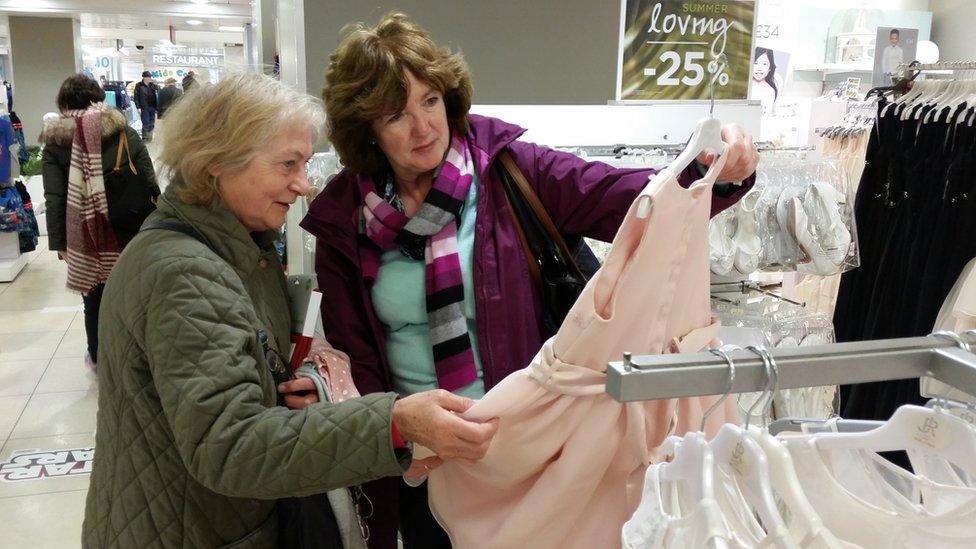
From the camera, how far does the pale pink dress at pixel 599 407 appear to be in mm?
1135

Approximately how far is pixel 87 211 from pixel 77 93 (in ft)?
2.24

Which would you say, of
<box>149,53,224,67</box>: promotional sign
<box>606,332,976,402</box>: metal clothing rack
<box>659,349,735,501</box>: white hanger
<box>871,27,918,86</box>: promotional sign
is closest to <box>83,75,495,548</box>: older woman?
<box>659,349,735,501</box>: white hanger

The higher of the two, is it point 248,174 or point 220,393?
point 248,174

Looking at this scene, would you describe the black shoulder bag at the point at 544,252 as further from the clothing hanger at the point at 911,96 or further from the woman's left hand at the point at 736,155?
the clothing hanger at the point at 911,96

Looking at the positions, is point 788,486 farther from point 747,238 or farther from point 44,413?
point 44,413

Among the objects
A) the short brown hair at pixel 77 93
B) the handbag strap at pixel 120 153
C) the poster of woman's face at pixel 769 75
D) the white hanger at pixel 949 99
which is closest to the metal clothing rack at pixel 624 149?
the white hanger at pixel 949 99

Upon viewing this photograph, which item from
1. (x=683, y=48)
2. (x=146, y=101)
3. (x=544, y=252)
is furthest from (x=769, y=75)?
(x=146, y=101)

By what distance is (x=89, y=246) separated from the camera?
4.30 m

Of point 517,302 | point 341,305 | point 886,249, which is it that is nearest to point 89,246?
point 341,305

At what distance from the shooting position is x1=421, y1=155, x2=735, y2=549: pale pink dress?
113cm

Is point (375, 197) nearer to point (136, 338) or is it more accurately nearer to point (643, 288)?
point (136, 338)

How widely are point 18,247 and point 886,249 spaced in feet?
23.0

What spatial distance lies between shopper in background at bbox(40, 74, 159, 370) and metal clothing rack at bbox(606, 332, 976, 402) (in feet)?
13.3

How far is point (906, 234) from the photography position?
2.45 meters
